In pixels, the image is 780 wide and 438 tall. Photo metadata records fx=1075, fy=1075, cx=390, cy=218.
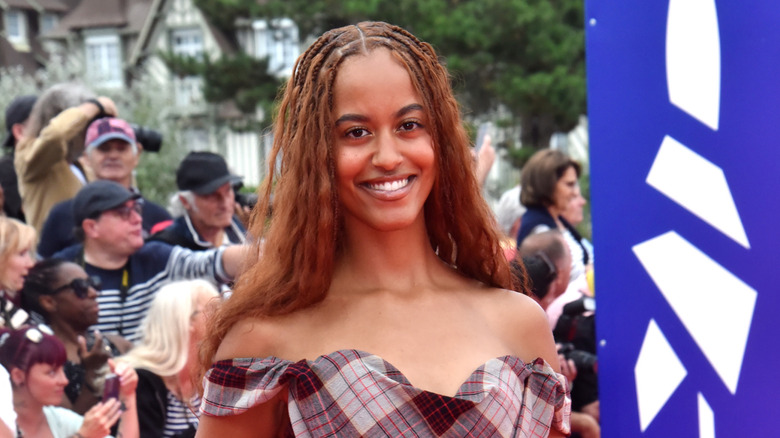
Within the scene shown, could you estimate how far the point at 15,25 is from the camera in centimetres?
3781

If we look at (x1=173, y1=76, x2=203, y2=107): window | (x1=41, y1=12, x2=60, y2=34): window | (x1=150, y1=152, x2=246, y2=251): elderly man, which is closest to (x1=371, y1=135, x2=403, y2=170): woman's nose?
(x1=150, y1=152, x2=246, y2=251): elderly man

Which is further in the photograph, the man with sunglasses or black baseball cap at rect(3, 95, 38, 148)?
black baseball cap at rect(3, 95, 38, 148)

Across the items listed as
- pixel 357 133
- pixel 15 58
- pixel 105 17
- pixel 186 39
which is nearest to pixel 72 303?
pixel 357 133

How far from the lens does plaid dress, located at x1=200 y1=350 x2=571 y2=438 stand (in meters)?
1.87

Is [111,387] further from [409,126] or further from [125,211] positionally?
[409,126]

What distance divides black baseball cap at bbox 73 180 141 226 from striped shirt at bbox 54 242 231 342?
15cm

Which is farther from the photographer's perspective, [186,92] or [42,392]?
[186,92]

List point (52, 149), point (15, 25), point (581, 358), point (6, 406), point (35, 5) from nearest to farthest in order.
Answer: point (6, 406), point (581, 358), point (52, 149), point (35, 5), point (15, 25)

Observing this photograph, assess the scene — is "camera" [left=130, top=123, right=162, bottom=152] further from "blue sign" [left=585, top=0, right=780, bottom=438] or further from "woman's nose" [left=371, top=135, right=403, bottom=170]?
"woman's nose" [left=371, top=135, right=403, bottom=170]

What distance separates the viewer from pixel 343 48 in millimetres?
1992

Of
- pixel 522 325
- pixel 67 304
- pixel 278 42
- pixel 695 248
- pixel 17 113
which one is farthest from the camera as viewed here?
pixel 278 42

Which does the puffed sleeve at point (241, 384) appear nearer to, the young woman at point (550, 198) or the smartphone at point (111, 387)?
the smartphone at point (111, 387)

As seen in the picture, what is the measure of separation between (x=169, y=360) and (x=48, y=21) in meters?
37.0

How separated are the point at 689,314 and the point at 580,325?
1810mm
